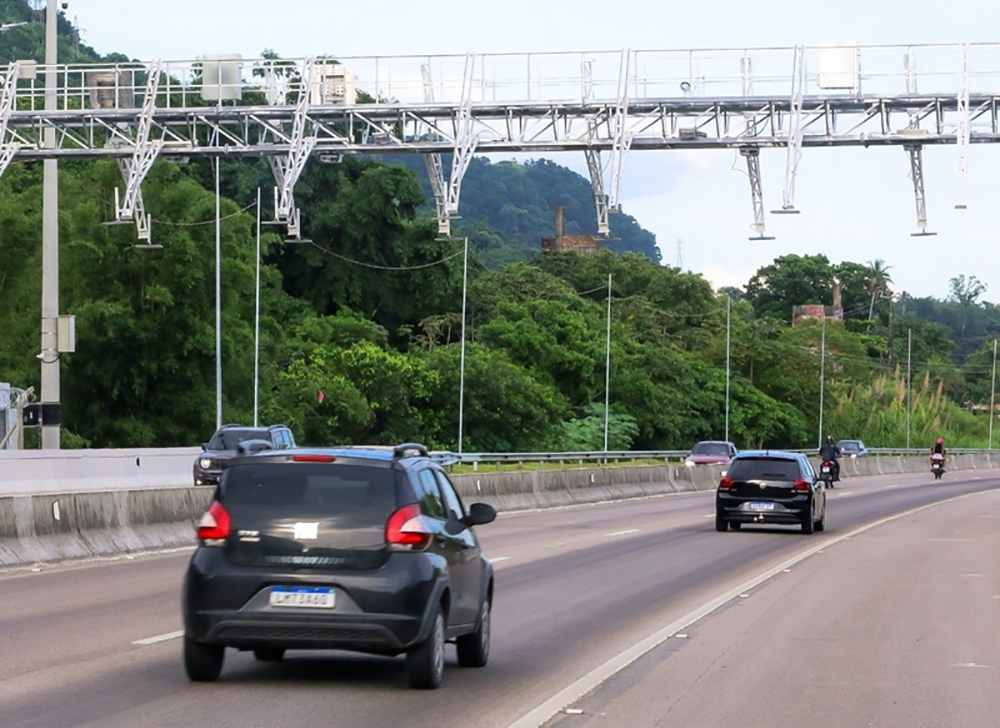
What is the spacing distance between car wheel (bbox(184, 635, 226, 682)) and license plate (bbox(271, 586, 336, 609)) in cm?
56

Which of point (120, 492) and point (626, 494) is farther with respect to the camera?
point (626, 494)

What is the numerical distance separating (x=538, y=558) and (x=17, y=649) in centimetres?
1188

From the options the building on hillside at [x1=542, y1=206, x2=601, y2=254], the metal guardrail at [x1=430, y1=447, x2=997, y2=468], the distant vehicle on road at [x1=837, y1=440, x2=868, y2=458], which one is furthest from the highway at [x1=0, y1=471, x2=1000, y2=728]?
the building on hillside at [x1=542, y1=206, x2=601, y2=254]

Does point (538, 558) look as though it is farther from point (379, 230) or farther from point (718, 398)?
point (718, 398)

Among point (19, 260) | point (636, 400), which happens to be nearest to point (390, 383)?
point (19, 260)

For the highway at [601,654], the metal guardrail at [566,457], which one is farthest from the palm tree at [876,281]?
the highway at [601,654]

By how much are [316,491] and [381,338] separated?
238 ft

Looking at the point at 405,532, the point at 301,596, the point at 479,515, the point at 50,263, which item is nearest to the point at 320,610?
the point at 301,596

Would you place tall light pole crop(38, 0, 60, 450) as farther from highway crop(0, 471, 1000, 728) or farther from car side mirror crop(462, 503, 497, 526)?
car side mirror crop(462, 503, 497, 526)

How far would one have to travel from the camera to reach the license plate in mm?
10195

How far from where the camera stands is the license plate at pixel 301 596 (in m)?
10.2

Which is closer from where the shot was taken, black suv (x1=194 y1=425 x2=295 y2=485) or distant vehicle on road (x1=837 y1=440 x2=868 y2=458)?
black suv (x1=194 y1=425 x2=295 y2=485)

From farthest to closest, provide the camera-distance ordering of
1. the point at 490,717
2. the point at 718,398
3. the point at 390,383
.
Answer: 1. the point at 718,398
2. the point at 390,383
3. the point at 490,717

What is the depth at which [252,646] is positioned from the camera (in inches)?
410
